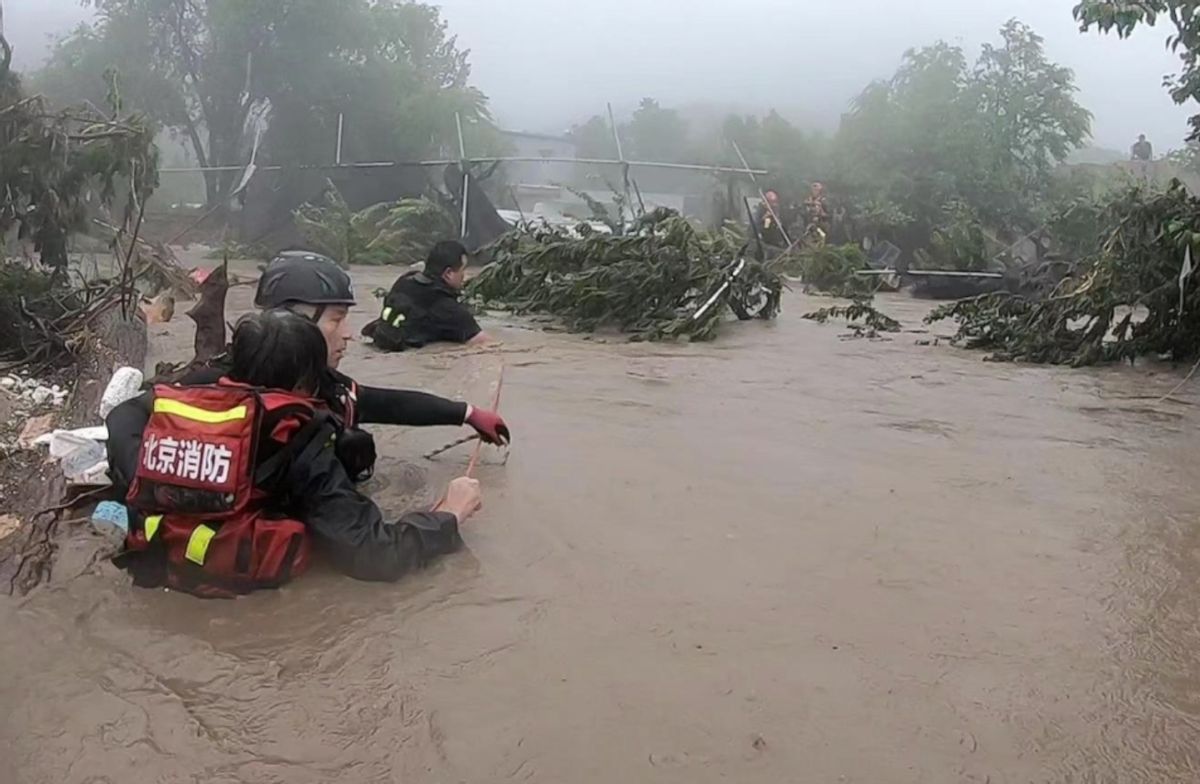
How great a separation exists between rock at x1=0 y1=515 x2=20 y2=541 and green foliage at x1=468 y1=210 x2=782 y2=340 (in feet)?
17.5

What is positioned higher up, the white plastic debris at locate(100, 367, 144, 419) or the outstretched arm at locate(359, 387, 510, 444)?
the outstretched arm at locate(359, 387, 510, 444)

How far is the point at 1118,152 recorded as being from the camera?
81.8ft

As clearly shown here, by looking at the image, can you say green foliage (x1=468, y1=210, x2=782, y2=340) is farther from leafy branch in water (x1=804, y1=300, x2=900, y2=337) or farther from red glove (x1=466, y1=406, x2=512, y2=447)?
red glove (x1=466, y1=406, x2=512, y2=447)

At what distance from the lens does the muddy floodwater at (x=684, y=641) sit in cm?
229

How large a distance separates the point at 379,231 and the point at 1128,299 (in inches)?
451

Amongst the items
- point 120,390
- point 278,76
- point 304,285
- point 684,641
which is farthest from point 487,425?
point 278,76

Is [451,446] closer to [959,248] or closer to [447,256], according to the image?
[447,256]

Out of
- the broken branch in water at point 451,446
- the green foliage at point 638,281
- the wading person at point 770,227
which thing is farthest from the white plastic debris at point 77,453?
the wading person at point 770,227

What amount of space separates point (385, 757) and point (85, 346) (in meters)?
4.71

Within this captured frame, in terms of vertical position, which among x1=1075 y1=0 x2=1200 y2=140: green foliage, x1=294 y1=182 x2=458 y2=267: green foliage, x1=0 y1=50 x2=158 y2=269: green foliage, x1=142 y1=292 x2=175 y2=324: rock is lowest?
x1=294 y1=182 x2=458 y2=267: green foliage

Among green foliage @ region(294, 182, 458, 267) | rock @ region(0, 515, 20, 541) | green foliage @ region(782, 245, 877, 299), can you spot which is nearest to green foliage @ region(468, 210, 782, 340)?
green foliage @ region(782, 245, 877, 299)

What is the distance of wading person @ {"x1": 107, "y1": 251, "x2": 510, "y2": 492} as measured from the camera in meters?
3.33

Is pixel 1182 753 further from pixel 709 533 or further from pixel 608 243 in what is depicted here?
pixel 608 243

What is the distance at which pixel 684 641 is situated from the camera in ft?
9.16
